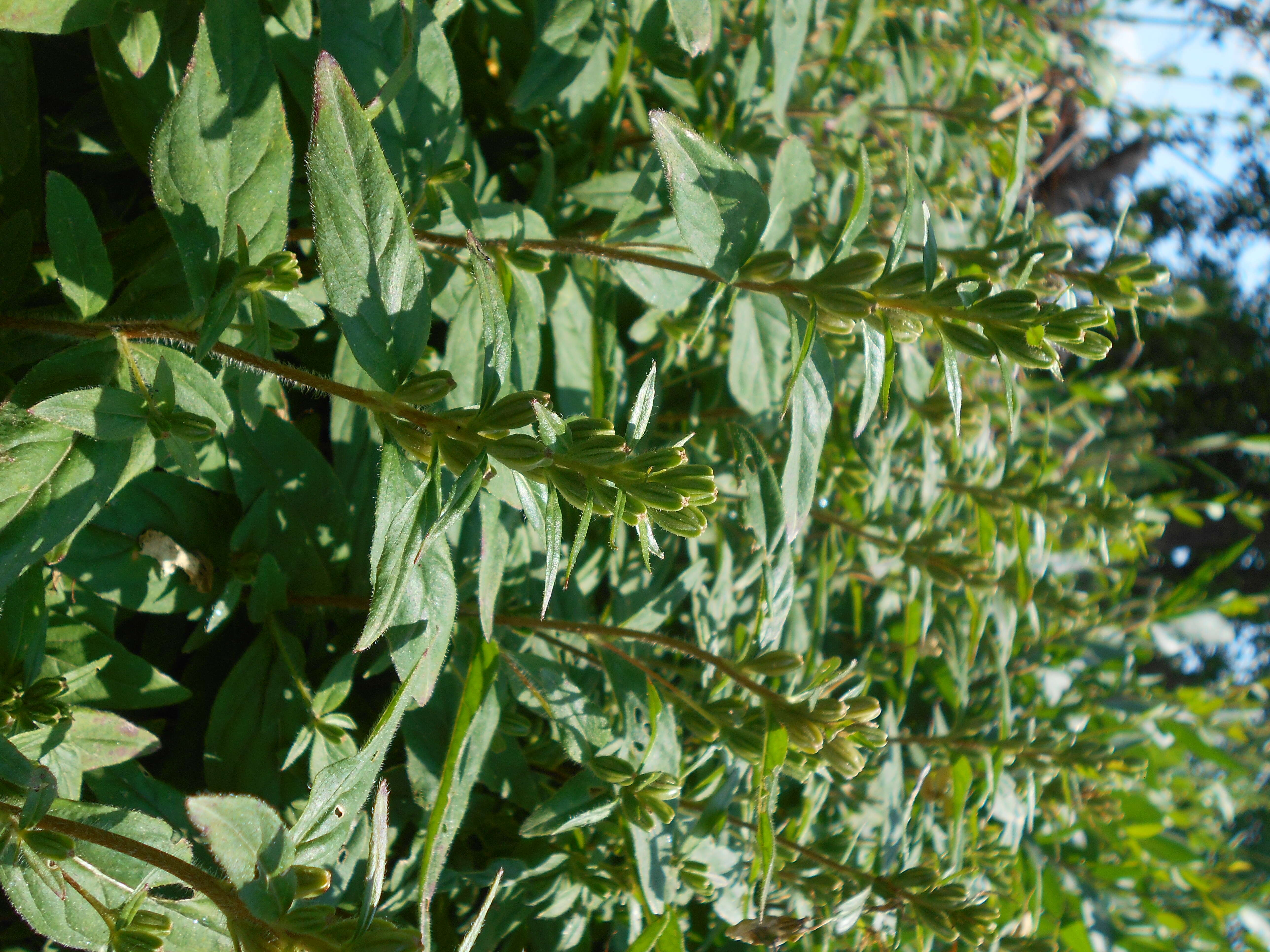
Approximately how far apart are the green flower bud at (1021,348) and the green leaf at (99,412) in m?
0.83

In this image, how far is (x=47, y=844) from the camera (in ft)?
2.35

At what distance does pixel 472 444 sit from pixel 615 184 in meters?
0.76

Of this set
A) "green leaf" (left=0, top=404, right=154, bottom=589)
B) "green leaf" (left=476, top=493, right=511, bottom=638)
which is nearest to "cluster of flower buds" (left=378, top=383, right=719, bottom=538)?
"green leaf" (left=476, top=493, right=511, bottom=638)

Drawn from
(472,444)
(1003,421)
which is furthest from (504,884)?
(1003,421)

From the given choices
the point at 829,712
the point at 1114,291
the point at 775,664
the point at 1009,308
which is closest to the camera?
the point at 1009,308

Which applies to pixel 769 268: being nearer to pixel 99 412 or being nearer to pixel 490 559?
pixel 490 559

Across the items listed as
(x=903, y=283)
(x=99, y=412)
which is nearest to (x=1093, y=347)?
(x=903, y=283)

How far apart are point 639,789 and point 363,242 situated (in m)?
0.77

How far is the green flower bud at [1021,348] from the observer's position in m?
0.90

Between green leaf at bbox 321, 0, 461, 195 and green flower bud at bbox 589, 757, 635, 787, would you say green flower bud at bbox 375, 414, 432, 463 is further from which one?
green flower bud at bbox 589, 757, 635, 787

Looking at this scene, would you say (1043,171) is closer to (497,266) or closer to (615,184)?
(615,184)

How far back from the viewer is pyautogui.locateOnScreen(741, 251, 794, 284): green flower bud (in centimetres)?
96

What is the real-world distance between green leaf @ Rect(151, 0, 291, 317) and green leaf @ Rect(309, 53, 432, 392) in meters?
0.15

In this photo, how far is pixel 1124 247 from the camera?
11.2ft
